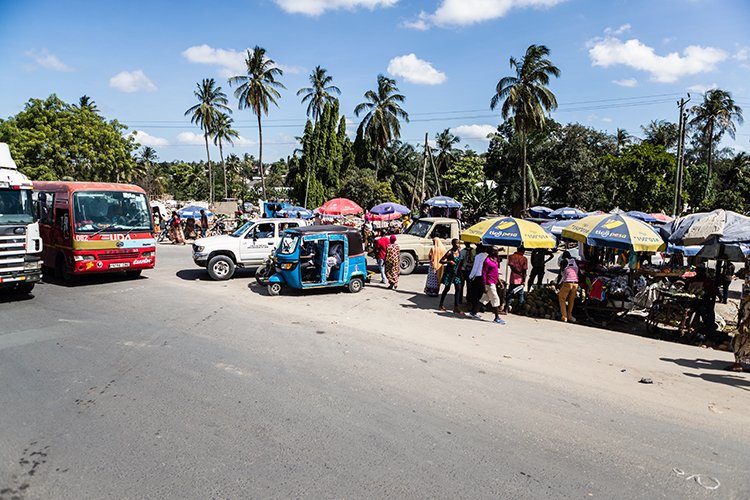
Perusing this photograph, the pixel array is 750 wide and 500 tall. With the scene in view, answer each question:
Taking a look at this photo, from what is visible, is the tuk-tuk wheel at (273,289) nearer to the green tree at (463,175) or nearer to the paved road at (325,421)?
the paved road at (325,421)

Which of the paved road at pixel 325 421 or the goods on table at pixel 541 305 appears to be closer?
the paved road at pixel 325 421

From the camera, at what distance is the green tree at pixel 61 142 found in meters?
33.3

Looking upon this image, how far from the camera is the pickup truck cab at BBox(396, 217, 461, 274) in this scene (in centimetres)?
1627

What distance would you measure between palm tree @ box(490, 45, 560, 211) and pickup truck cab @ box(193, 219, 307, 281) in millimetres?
23134

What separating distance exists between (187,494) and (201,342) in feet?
13.8

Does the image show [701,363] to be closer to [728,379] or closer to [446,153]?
[728,379]

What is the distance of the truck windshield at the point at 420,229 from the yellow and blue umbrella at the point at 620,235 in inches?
273

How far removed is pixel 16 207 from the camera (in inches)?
391

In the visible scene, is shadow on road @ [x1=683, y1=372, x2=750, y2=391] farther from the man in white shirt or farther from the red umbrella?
the red umbrella

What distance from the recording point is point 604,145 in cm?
4916

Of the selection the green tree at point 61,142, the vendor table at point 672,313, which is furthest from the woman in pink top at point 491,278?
the green tree at point 61,142

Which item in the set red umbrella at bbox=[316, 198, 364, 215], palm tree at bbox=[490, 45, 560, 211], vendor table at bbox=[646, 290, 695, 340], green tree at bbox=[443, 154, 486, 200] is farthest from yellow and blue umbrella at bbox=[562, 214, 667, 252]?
green tree at bbox=[443, 154, 486, 200]

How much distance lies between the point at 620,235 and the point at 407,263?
25.8 feet

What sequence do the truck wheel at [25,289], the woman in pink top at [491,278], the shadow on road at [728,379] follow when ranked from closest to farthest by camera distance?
the shadow on road at [728,379], the woman in pink top at [491,278], the truck wheel at [25,289]
